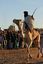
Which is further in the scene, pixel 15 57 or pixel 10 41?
pixel 10 41

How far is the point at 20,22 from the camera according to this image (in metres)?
13.8

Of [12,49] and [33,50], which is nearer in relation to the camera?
[12,49]

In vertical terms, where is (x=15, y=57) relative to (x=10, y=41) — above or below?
below

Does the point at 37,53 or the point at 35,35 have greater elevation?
the point at 35,35

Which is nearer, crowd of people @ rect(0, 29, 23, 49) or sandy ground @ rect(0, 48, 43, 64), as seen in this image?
sandy ground @ rect(0, 48, 43, 64)

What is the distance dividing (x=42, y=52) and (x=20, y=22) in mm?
3133

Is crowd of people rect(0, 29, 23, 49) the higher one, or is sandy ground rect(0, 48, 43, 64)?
crowd of people rect(0, 29, 23, 49)

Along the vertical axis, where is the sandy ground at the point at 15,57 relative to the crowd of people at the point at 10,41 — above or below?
below

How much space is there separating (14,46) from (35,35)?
1232 millimetres

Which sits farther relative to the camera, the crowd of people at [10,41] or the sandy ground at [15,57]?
the crowd of people at [10,41]

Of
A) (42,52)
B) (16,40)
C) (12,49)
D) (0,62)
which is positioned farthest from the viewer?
(42,52)

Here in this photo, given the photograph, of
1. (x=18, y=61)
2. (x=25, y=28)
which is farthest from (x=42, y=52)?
(x=18, y=61)

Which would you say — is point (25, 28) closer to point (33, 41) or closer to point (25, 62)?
point (33, 41)

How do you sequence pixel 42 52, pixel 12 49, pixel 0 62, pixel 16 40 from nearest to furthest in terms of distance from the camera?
pixel 0 62 → pixel 12 49 → pixel 16 40 → pixel 42 52
